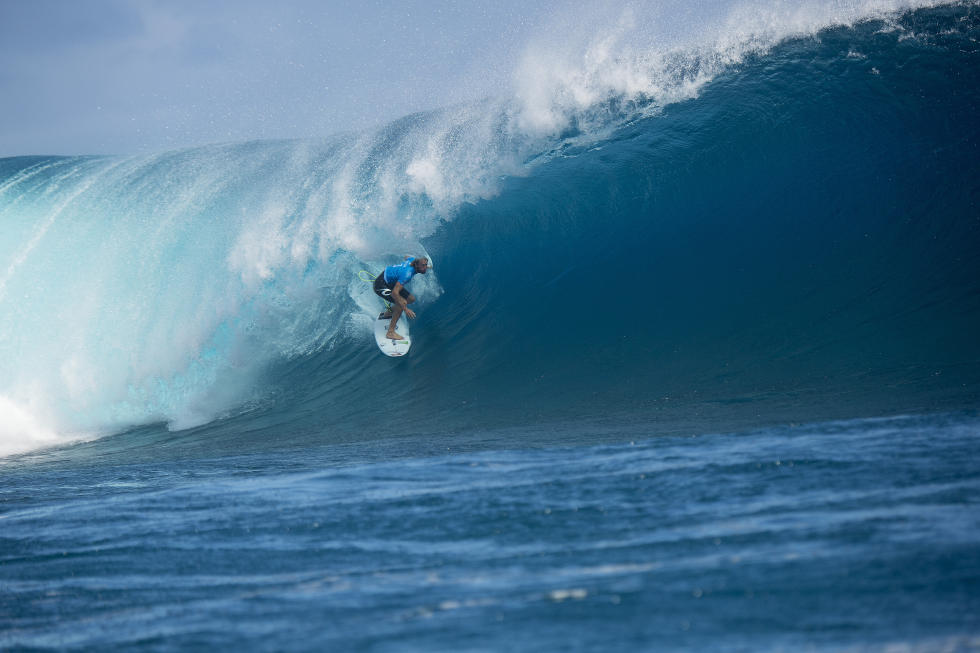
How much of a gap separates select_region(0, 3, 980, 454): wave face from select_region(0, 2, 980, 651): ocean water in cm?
5

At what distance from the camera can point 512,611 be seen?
336 centimetres

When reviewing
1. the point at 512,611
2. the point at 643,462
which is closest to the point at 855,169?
the point at 643,462

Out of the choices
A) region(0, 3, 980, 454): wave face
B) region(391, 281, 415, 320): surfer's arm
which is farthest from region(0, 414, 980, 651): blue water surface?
region(391, 281, 415, 320): surfer's arm

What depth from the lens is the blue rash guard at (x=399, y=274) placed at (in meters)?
9.74

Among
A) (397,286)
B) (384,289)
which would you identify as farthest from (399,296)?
(384,289)

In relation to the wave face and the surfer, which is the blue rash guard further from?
the wave face

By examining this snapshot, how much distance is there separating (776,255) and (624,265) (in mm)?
1803

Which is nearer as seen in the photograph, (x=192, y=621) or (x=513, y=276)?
(x=192, y=621)

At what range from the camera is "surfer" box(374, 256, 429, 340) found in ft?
32.0

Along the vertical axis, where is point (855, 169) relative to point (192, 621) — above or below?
above

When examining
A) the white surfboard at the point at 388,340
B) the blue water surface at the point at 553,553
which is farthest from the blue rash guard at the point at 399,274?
the blue water surface at the point at 553,553

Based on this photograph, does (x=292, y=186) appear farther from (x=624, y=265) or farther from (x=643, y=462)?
(x=643, y=462)

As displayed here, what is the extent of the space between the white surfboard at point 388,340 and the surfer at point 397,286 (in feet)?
0.45

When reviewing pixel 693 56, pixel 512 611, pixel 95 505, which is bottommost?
pixel 512 611
